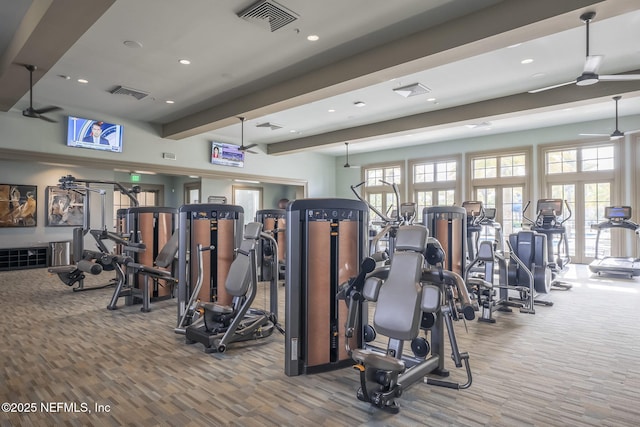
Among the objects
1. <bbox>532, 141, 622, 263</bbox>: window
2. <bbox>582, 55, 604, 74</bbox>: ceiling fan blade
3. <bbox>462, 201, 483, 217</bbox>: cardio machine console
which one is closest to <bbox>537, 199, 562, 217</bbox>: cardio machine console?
<bbox>462, 201, 483, 217</bbox>: cardio machine console

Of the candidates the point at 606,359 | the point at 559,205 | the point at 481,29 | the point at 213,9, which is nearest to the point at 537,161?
the point at 559,205

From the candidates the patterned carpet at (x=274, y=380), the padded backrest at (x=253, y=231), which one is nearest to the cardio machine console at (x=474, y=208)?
the patterned carpet at (x=274, y=380)

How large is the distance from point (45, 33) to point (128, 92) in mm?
2978

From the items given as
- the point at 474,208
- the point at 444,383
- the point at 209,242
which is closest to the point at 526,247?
the point at 474,208

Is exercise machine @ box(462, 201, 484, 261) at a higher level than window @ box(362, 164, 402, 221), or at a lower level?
lower

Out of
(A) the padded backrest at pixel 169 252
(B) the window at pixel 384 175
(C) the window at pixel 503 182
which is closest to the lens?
(A) the padded backrest at pixel 169 252

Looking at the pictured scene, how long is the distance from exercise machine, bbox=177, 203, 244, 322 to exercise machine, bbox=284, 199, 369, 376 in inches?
68.3

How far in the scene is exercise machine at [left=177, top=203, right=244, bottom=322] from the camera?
4492 millimetres

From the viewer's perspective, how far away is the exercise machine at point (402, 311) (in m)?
2.50

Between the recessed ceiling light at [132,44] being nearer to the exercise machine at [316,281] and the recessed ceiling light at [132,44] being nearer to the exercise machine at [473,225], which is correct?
the exercise machine at [316,281]

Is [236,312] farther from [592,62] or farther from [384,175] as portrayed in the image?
[384,175]

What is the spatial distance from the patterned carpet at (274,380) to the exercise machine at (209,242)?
56 centimetres

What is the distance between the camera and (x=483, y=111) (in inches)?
308

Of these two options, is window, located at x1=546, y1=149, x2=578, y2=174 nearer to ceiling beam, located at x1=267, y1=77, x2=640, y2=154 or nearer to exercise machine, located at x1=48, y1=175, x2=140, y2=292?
ceiling beam, located at x1=267, y1=77, x2=640, y2=154
